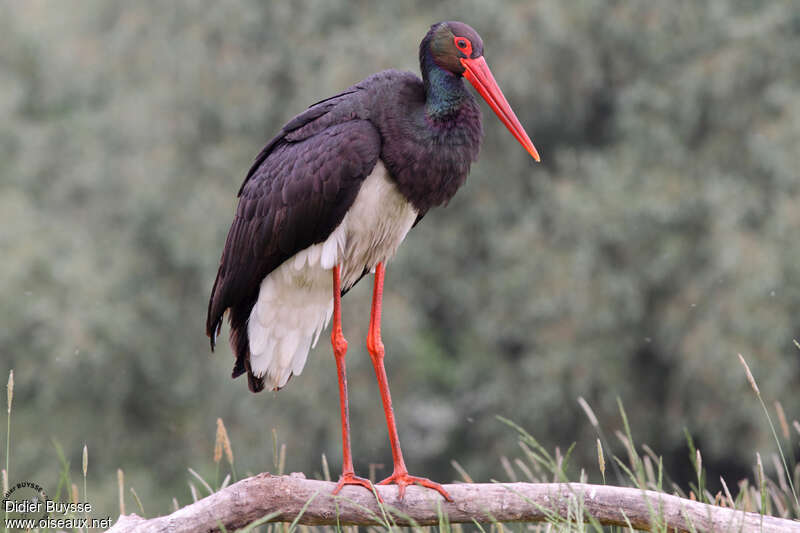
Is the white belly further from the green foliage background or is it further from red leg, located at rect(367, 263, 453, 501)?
the green foliage background

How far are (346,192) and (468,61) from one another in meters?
0.69

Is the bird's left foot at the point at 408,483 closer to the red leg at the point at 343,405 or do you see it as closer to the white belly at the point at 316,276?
the red leg at the point at 343,405

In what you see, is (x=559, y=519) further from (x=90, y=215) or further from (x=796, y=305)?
(x=90, y=215)

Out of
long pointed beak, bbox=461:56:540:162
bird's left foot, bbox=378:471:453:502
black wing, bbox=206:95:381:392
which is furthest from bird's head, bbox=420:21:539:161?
Result: bird's left foot, bbox=378:471:453:502

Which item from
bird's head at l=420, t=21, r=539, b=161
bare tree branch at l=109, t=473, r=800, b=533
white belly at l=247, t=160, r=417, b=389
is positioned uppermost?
bird's head at l=420, t=21, r=539, b=161

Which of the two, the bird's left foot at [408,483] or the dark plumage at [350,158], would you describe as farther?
the dark plumage at [350,158]

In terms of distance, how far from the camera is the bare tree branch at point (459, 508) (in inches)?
114

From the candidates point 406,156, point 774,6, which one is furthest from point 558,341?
point 406,156

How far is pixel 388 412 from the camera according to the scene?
3945mm

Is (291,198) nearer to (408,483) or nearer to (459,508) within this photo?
(408,483)

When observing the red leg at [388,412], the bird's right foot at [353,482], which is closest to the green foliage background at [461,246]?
the red leg at [388,412]

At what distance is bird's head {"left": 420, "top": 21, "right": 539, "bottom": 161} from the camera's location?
4.00 m

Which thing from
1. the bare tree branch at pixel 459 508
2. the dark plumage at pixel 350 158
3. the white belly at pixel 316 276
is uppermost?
the dark plumage at pixel 350 158

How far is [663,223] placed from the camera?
12.7 m
